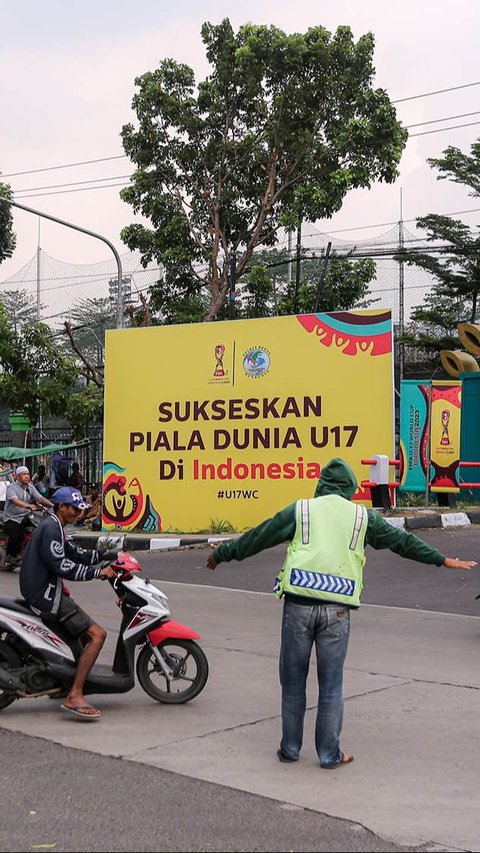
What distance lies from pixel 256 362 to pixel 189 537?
3.32 meters

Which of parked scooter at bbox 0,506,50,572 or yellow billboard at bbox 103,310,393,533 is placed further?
yellow billboard at bbox 103,310,393,533

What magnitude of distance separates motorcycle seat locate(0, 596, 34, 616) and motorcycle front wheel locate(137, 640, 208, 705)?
0.83m

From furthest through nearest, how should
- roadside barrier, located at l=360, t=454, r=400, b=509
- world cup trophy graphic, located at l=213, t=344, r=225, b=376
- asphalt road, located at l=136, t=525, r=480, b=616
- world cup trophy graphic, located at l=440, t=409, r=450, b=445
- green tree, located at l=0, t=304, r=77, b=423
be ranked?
green tree, located at l=0, t=304, r=77, b=423 < world cup trophy graphic, located at l=213, t=344, r=225, b=376 < world cup trophy graphic, located at l=440, t=409, r=450, b=445 < roadside barrier, located at l=360, t=454, r=400, b=509 < asphalt road, located at l=136, t=525, r=480, b=616

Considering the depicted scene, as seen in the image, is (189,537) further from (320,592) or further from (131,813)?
(131,813)

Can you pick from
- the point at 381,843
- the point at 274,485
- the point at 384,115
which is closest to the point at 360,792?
the point at 381,843

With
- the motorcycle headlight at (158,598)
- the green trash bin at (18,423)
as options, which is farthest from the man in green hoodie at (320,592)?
the green trash bin at (18,423)

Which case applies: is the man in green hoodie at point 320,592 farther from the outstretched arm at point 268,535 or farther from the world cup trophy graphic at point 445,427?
the world cup trophy graphic at point 445,427

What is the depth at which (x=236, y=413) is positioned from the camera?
1883cm

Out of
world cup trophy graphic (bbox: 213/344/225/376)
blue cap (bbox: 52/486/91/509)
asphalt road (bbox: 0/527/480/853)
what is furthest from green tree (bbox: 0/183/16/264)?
asphalt road (bbox: 0/527/480/853)

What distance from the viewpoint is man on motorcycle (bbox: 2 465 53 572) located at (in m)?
15.4

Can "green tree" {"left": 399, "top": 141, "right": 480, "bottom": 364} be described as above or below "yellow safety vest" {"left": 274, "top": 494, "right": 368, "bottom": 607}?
above

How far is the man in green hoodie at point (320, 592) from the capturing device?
5.58 meters

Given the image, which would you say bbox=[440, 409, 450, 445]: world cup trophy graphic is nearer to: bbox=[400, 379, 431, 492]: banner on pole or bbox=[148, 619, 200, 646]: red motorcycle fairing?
bbox=[400, 379, 431, 492]: banner on pole

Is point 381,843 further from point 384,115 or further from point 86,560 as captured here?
point 384,115
